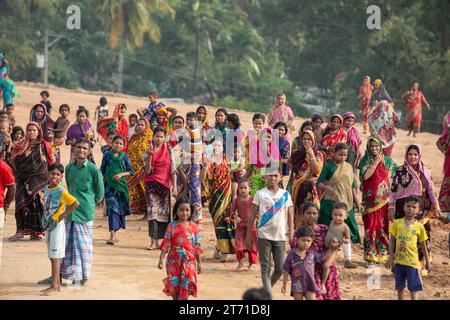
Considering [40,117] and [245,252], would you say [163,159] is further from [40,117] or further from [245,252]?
[40,117]

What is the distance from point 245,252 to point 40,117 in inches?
165

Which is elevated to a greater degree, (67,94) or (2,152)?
(67,94)

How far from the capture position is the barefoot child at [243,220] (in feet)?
38.5

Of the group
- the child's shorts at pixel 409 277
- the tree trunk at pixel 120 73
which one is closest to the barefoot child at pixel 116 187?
the child's shorts at pixel 409 277

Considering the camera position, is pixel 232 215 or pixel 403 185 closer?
pixel 403 185

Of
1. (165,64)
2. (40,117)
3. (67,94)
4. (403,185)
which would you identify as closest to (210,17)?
(165,64)

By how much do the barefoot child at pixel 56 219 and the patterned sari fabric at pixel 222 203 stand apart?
2.72 meters

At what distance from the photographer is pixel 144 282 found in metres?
10.8

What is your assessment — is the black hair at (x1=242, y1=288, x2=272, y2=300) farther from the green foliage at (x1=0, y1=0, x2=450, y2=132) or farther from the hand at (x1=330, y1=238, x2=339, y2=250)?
the green foliage at (x1=0, y1=0, x2=450, y2=132)

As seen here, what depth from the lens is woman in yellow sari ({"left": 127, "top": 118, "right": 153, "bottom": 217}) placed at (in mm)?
14691

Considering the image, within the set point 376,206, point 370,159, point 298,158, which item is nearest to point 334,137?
point 298,158

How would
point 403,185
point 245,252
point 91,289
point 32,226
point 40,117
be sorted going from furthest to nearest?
point 40,117
point 32,226
point 245,252
point 403,185
point 91,289

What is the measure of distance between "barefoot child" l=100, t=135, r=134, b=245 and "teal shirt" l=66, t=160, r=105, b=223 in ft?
7.85

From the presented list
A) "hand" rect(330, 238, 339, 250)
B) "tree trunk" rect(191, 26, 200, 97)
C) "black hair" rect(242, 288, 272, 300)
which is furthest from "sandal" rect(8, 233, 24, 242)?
"tree trunk" rect(191, 26, 200, 97)
